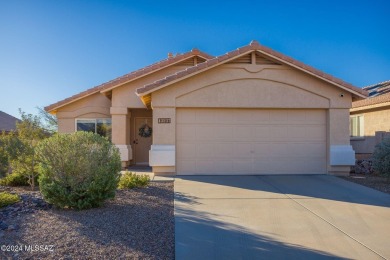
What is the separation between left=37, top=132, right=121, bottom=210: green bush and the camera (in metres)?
7.59

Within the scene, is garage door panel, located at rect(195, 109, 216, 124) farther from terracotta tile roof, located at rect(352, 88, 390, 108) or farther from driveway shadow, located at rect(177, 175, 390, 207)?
terracotta tile roof, located at rect(352, 88, 390, 108)

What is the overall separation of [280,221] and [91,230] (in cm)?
359

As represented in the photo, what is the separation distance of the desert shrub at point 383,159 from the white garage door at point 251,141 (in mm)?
1783

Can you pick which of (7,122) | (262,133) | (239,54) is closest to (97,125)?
(239,54)

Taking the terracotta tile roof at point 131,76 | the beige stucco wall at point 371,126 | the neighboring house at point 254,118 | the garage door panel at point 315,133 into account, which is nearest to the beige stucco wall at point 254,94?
the neighboring house at point 254,118

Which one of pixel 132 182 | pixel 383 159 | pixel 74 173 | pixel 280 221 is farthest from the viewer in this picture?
pixel 383 159

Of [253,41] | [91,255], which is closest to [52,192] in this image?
[91,255]

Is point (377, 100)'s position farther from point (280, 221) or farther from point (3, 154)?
point (3, 154)

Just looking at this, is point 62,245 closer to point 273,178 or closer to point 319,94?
point 273,178

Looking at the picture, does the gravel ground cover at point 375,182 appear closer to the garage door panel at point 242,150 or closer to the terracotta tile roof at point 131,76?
the garage door panel at point 242,150

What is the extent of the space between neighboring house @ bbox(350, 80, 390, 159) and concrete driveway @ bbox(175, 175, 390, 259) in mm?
7708

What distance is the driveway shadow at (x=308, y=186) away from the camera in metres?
9.20

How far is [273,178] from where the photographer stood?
12.3 meters

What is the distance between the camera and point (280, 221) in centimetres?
696
